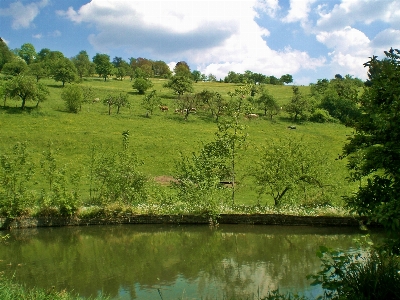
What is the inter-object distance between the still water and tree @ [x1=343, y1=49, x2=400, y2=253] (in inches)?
205

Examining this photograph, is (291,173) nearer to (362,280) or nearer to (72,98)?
(362,280)

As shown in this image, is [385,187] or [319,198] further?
[319,198]

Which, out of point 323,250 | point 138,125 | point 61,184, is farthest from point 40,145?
point 323,250

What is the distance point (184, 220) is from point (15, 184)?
905 cm

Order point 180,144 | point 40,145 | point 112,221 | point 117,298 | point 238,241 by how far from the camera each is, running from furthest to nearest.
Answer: point 180,144, point 40,145, point 112,221, point 238,241, point 117,298

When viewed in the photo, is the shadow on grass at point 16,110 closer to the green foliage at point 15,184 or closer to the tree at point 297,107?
the green foliage at point 15,184

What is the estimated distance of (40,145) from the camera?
1459 inches

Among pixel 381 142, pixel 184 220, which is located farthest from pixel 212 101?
pixel 381 142

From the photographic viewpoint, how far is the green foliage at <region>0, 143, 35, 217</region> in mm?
19188

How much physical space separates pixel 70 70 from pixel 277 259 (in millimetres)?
64947

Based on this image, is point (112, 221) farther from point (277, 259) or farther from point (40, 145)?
point (40, 145)

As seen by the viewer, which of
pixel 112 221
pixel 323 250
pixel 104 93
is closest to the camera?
pixel 323 250

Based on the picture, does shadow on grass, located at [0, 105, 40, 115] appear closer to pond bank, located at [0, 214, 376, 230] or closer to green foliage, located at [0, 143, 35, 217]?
green foliage, located at [0, 143, 35, 217]

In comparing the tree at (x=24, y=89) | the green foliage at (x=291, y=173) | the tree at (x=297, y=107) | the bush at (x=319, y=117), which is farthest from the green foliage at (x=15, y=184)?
the bush at (x=319, y=117)
